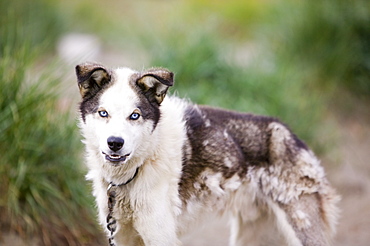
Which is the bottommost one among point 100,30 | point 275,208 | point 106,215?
point 106,215

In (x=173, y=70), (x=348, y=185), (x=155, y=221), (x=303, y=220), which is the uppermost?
(x=173, y=70)

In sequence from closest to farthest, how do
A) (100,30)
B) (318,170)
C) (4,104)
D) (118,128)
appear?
1. (118,128)
2. (318,170)
3. (4,104)
4. (100,30)

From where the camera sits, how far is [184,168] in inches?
157

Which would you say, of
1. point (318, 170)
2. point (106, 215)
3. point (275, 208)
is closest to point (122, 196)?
point (106, 215)

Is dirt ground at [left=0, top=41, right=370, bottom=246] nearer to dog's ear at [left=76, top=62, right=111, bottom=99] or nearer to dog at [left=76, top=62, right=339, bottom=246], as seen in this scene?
dog at [left=76, top=62, right=339, bottom=246]

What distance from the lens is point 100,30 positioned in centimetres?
1205

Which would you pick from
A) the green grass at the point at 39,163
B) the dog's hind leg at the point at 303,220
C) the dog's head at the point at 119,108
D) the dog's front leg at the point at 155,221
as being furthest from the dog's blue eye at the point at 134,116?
the green grass at the point at 39,163

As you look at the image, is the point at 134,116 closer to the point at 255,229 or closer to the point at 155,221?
the point at 155,221

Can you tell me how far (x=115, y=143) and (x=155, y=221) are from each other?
2.30 feet

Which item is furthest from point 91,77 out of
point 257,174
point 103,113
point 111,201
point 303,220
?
point 303,220

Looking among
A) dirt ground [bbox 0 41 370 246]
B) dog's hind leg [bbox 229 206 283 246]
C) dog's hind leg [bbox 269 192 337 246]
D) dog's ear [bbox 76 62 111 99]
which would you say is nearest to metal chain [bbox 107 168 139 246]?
dog's ear [bbox 76 62 111 99]

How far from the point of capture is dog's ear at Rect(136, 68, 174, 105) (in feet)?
11.8

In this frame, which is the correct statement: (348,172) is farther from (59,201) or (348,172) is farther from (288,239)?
(59,201)

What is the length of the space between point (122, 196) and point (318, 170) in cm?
168
